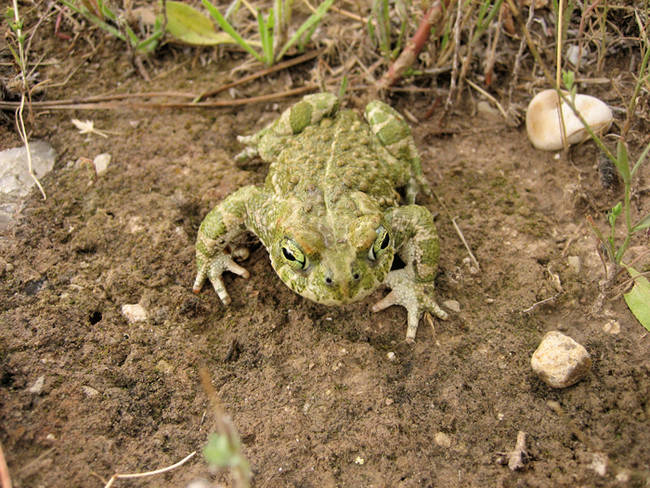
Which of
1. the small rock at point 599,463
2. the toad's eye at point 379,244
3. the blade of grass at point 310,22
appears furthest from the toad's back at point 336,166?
the small rock at point 599,463

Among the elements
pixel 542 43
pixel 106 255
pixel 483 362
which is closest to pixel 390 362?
pixel 483 362

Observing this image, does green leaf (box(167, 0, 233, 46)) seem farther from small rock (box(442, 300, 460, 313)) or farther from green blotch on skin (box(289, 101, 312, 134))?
small rock (box(442, 300, 460, 313))

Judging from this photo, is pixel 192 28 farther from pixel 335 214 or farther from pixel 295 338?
pixel 295 338

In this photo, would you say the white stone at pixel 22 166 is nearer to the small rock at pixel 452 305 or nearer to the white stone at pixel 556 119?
the small rock at pixel 452 305

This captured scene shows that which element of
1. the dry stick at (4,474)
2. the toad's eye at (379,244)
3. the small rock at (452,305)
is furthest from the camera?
the small rock at (452,305)

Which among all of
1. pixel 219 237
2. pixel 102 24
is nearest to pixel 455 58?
pixel 219 237

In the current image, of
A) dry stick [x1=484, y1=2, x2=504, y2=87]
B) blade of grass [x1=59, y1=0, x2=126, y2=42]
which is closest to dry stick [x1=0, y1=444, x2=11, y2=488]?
blade of grass [x1=59, y1=0, x2=126, y2=42]
